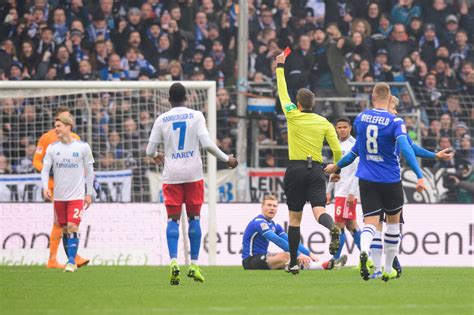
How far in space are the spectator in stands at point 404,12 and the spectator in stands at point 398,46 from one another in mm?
581

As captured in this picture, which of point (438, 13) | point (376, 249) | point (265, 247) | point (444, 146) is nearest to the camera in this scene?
point (376, 249)

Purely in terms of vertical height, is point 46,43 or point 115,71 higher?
point 46,43

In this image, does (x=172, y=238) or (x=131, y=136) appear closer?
(x=172, y=238)

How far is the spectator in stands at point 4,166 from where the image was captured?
1936 cm

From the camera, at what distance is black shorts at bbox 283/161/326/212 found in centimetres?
1405

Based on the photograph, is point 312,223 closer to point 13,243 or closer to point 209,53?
point 13,243

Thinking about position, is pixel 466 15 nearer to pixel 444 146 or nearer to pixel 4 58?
pixel 444 146

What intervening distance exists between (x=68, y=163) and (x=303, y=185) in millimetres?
3667

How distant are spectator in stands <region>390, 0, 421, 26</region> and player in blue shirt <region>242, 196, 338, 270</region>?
10.1m

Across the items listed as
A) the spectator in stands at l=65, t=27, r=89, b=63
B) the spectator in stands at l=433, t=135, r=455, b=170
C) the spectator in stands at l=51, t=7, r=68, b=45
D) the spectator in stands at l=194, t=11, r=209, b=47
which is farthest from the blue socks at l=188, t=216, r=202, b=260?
the spectator in stands at l=51, t=7, r=68, b=45

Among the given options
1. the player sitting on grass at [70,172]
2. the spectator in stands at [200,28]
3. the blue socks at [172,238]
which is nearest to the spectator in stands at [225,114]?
the spectator in stands at [200,28]

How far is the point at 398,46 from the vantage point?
81.1ft

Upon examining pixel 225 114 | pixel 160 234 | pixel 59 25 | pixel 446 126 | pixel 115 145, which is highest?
pixel 59 25

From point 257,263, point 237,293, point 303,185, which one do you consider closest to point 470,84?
point 257,263
